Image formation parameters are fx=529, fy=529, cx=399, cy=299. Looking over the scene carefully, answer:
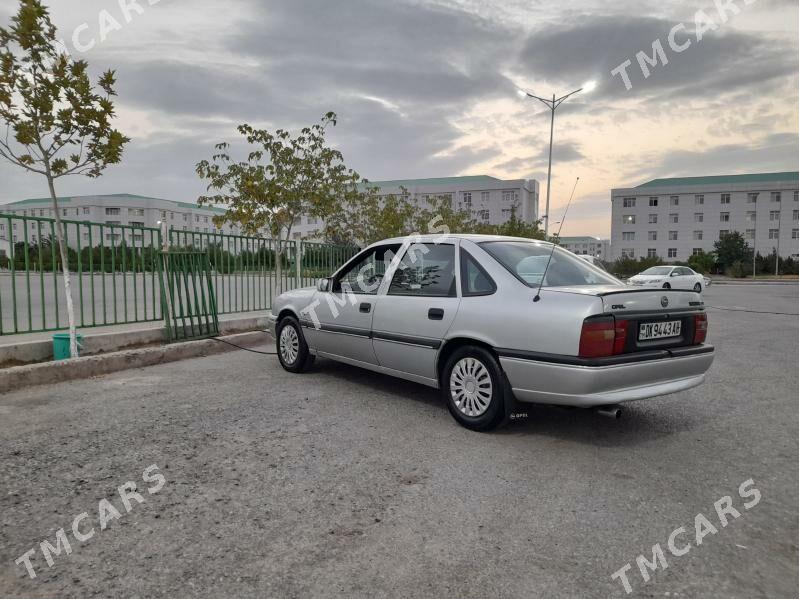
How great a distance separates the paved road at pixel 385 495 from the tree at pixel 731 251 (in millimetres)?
67581

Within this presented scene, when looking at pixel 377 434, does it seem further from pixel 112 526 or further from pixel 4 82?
pixel 4 82

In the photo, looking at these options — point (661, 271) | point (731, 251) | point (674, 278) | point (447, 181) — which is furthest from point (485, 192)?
point (674, 278)

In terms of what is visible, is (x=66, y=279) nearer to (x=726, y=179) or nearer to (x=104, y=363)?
(x=104, y=363)

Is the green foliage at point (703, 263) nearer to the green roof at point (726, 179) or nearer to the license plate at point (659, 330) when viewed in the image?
the green roof at point (726, 179)

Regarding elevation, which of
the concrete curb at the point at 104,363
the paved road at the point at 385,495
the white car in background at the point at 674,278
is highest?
the white car in background at the point at 674,278

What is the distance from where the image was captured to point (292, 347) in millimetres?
6598

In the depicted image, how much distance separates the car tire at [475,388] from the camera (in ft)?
13.6

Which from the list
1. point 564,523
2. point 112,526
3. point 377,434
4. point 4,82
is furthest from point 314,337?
point 4,82

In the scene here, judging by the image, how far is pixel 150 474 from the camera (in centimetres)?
340

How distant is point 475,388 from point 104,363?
4809 mm

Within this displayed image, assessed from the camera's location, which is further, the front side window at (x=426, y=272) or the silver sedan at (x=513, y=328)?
the front side window at (x=426, y=272)

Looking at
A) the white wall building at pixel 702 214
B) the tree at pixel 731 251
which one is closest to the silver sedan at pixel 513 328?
the tree at pixel 731 251

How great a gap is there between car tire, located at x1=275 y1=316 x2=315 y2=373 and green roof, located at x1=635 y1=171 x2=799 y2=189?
84636 millimetres

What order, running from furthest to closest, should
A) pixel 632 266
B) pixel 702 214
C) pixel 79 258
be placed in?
pixel 702 214
pixel 632 266
pixel 79 258
